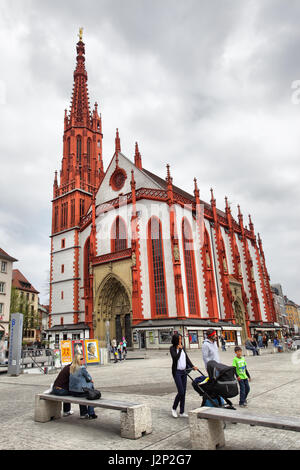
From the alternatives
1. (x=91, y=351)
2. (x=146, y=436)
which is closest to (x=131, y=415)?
(x=146, y=436)

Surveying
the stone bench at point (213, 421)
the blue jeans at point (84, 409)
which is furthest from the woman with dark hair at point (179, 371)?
the stone bench at point (213, 421)

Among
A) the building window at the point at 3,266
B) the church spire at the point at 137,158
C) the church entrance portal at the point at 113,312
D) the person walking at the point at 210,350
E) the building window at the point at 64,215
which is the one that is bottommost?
the person walking at the point at 210,350

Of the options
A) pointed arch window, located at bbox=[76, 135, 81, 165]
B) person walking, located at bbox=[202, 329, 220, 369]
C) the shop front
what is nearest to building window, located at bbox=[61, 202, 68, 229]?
pointed arch window, located at bbox=[76, 135, 81, 165]

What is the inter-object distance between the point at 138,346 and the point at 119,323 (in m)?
6.13

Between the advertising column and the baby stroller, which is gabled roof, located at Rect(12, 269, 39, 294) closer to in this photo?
the advertising column

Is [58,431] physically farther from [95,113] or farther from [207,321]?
[95,113]

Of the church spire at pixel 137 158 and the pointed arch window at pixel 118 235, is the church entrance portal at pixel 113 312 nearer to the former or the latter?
the pointed arch window at pixel 118 235

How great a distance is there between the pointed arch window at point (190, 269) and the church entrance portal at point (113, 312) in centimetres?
723

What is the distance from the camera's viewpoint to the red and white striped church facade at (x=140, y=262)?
3139 cm

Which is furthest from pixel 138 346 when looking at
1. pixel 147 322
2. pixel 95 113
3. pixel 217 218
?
pixel 95 113

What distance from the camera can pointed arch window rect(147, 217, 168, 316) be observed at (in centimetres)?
3132

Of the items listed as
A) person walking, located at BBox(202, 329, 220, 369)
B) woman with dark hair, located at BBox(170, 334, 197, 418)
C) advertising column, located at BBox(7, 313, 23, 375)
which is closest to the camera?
woman with dark hair, located at BBox(170, 334, 197, 418)

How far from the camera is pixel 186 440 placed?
4.91 metres

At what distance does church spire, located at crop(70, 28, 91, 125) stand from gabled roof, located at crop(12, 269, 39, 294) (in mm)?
33039
